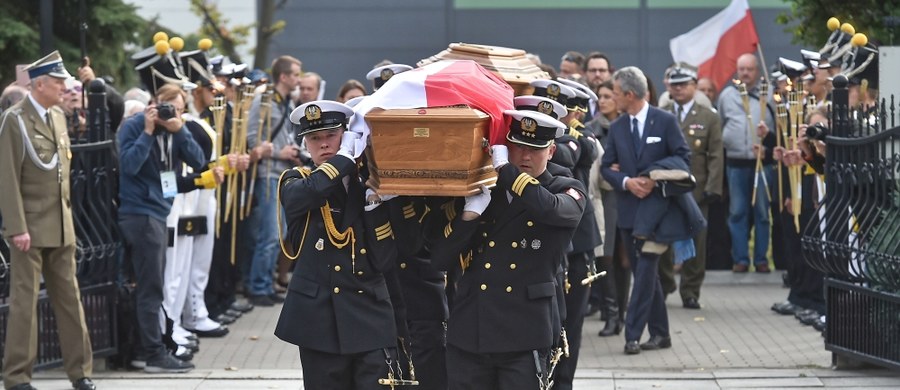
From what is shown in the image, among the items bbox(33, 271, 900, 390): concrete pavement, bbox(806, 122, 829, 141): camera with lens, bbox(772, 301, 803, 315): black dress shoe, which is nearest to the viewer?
bbox(33, 271, 900, 390): concrete pavement

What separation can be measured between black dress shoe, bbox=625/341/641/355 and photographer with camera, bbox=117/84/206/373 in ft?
10.3

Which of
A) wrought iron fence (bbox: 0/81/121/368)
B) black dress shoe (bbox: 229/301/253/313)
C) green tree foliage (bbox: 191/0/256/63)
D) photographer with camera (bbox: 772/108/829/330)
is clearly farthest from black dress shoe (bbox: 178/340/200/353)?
green tree foliage (bbox: 191/0/256/63)

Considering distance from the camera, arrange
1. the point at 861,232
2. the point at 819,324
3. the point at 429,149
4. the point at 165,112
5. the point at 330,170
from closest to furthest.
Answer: the point at 429,149 → the point at 330,170 → the point at 861,232 → the point at 165,112 → the point at 819,324

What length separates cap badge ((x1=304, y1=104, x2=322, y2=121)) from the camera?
693 centimetres

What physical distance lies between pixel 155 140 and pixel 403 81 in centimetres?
395

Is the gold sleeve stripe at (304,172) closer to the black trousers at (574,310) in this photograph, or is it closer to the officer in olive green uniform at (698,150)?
the black trousers at (574,310)

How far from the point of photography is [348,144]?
7.01m

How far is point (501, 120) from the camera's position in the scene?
22.9 feet

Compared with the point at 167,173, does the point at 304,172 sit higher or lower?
higher

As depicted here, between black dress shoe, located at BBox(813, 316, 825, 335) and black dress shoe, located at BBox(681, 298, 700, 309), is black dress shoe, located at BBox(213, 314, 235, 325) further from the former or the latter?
black dress shoe, located at BBox(813, 316, 825, 335)

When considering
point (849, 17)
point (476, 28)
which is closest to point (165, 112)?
point (849, 17)

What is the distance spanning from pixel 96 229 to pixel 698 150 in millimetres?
5722

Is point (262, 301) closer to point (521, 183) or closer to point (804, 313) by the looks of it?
point (804, 313)

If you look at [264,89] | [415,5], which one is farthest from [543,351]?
[415,5]
